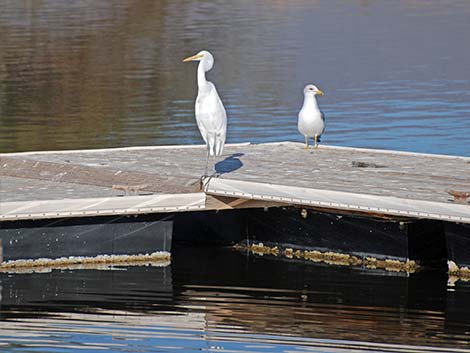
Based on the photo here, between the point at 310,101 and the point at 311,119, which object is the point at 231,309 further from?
the point at 310,101

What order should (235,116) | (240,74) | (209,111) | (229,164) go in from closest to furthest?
(209,111)
(229,164)
(235,116)
(240,74)

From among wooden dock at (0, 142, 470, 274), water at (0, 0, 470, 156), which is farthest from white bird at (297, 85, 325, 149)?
water at (0, 0, 470, 156)

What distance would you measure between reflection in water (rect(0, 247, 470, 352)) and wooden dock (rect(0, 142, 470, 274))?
73 cm

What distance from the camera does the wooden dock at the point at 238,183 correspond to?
17.1 metres

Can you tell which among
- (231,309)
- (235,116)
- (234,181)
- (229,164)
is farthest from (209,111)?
(235,116)

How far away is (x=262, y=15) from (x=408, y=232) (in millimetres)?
53120

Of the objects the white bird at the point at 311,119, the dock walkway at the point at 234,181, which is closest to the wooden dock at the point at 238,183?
the dock walkway at the point at 234,181

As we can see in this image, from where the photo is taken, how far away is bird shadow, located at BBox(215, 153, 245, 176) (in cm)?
1947

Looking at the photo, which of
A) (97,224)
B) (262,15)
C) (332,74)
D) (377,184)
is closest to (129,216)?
(97,224)

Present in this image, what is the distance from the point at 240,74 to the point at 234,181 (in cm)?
2471

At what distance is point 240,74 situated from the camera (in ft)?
139

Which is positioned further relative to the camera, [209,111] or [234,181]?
[209,111]

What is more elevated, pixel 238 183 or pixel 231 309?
pixel 238 183

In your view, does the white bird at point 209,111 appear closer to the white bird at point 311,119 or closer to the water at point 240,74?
the white bird at point 311,119
